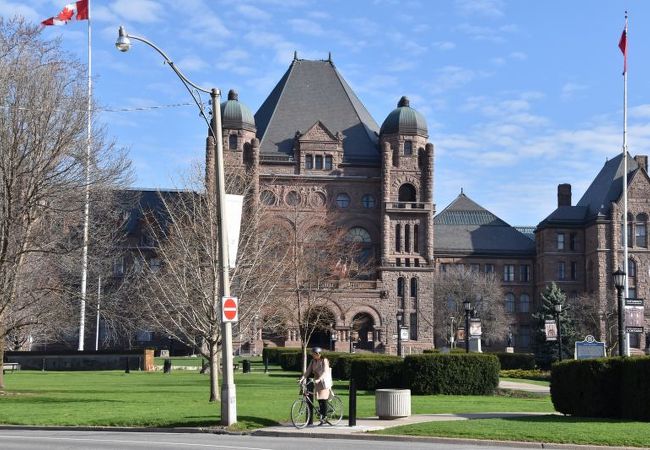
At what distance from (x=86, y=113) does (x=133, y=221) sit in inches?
2872

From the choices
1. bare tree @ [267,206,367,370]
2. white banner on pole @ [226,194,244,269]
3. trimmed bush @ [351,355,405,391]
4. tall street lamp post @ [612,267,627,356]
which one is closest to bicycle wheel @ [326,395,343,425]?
white banner on pole @ [226,194,244,269]

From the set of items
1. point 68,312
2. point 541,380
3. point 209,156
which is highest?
point 209,156

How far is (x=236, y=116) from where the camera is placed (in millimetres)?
92562

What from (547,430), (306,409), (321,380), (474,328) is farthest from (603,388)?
(474,328)

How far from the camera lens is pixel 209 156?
87312 millimetres

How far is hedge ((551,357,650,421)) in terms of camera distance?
22.6 meters

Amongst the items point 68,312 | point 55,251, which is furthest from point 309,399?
point 68,312

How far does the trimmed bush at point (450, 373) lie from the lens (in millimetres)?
34281

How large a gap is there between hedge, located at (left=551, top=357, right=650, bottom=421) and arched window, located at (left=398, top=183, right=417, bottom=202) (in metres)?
69.3

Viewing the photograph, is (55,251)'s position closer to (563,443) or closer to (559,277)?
(563,443)

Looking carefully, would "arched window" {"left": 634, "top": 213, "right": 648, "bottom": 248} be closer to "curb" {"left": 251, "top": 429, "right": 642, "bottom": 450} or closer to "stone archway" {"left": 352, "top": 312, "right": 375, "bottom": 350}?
"stone archway" {"left": 352, "top": 312, "right": 375, "bottom": 350}

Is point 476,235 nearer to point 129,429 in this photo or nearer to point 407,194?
point 407,194

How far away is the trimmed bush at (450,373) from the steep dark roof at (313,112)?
62.1 m

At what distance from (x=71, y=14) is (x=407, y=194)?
5164 centimetres
